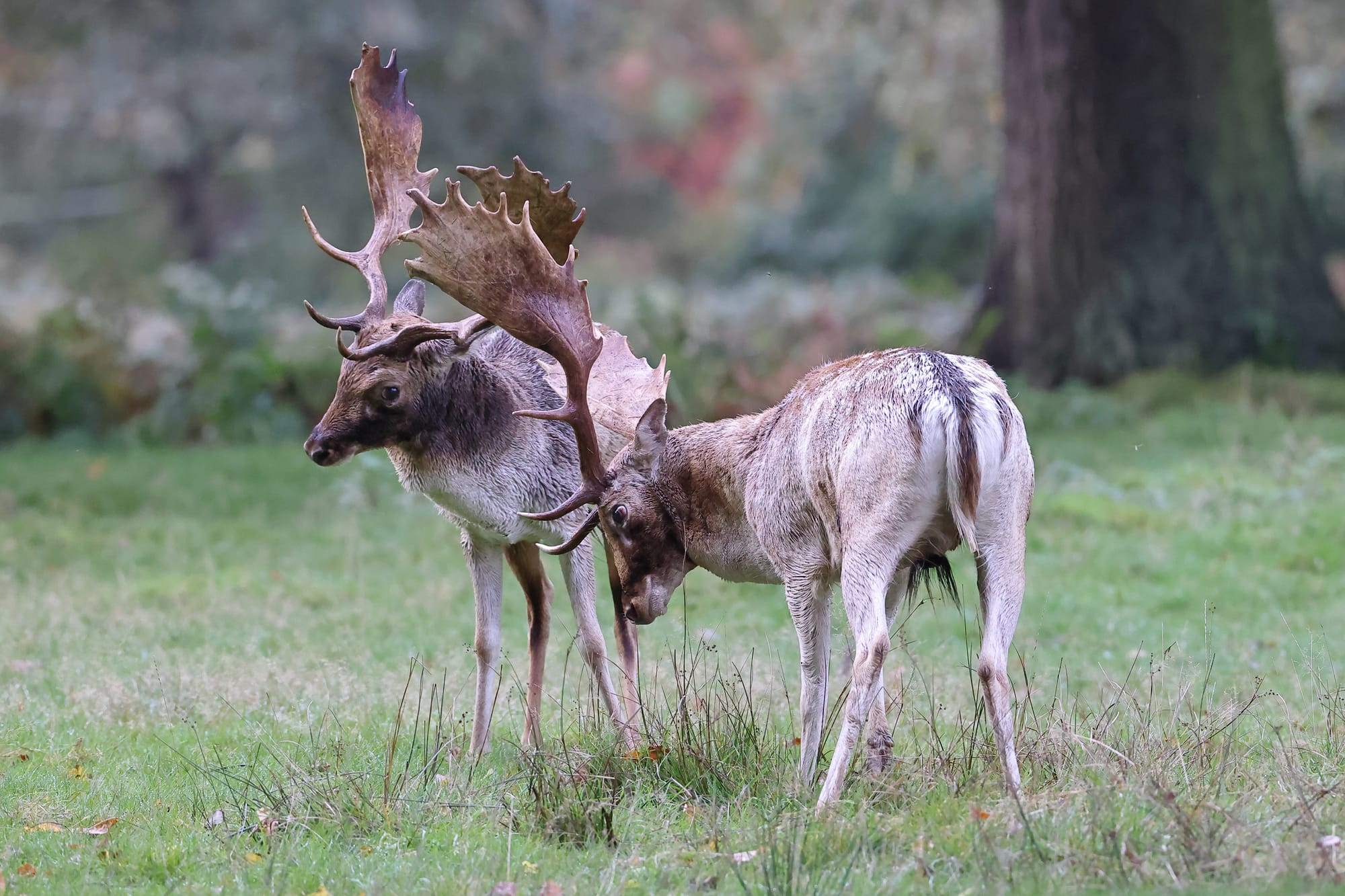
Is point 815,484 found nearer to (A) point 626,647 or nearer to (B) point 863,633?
(B) point 863,633

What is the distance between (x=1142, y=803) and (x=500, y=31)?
25.4 meters

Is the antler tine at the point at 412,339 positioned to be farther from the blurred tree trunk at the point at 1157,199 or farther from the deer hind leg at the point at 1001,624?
the blurred tree trunk at the point at 1157,199

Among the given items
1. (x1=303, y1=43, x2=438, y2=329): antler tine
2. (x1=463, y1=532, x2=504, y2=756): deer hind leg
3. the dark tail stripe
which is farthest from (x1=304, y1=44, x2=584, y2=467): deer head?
the dark tail stripe

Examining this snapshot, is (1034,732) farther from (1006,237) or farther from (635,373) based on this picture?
(1006,237)

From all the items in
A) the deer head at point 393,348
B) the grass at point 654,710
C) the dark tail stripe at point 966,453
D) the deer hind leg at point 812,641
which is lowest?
the grass at point 654,710

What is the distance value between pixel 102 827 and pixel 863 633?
294 cm

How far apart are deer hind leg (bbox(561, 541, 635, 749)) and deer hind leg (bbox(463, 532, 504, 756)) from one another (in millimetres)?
359

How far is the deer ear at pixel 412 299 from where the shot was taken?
766 cm

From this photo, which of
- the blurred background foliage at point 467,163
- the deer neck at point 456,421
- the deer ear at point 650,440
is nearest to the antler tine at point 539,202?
the deer neck at point 456,421

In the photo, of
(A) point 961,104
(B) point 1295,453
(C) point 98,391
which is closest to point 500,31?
(A) point 961,104

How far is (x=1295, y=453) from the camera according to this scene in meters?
13.5

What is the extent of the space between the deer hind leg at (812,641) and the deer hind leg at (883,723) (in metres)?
0.20

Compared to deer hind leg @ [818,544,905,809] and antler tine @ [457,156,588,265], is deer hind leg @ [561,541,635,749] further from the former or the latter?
deer hind leg @ [818,544,905,809]

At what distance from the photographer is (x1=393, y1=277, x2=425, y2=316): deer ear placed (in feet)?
25.1
